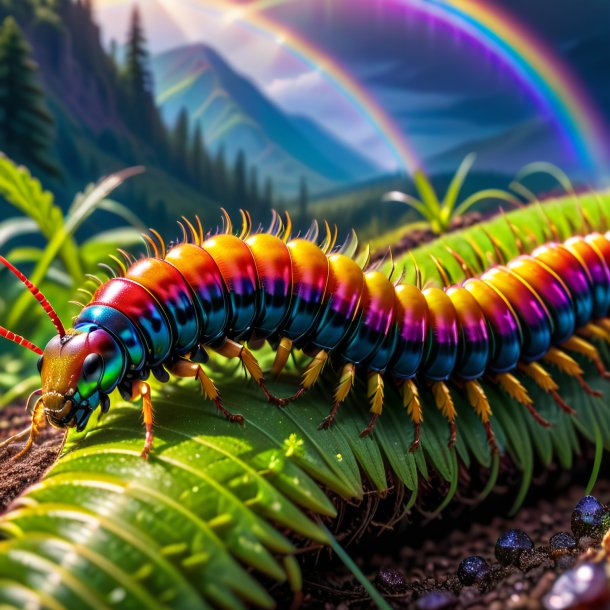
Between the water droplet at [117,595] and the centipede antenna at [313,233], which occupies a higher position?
the centipede antenna at [313,233]

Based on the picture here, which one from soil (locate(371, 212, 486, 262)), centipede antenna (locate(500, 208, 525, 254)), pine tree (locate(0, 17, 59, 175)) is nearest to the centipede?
centipede antenna (locate(500, 208, 525, 254))

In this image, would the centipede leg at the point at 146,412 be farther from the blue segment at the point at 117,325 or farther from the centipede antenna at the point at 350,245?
the centipede antenna at the point at 350,245

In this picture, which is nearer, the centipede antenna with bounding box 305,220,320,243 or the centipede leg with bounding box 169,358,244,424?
the centipede leg with bounding box 169,358,244,424

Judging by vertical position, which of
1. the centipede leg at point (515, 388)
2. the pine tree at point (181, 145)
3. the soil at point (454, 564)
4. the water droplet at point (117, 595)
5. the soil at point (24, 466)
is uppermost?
the pine tree at point (181, 145)

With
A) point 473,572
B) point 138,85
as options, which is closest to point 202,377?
point 473,572

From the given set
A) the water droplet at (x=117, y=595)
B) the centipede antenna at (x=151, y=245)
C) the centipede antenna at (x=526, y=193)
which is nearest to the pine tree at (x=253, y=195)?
the centipede antenna at (x=526, y=193)

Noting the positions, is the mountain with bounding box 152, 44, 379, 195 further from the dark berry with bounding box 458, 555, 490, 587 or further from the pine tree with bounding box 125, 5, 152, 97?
A: the dark berry with bounding box 458, 555, 490, 587
